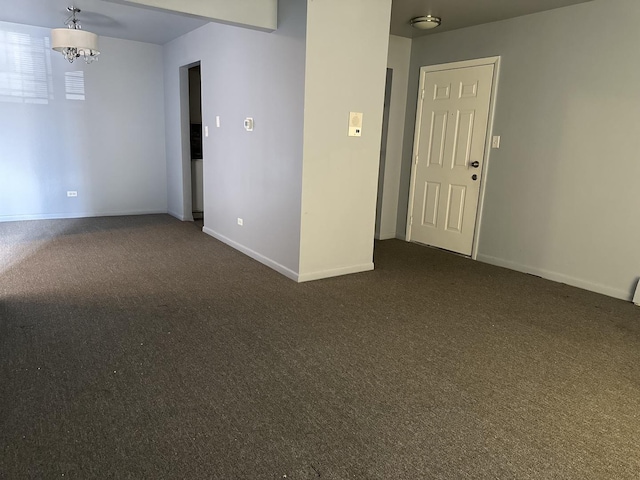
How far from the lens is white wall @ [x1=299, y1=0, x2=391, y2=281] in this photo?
370 cm

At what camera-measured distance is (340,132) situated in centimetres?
396

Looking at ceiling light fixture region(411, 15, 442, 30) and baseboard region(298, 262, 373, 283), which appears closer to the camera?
baseboard region(298, 262, 373, 283)

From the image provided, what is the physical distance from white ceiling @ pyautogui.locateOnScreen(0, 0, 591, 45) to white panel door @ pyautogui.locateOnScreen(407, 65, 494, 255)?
55cm

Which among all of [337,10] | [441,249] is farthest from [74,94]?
[441,249]

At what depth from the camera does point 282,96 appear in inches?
155

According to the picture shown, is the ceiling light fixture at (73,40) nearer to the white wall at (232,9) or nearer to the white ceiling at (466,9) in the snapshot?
the white wall at (232,9)

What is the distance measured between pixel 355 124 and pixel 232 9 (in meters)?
1.41

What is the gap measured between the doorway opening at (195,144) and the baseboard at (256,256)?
131 cm

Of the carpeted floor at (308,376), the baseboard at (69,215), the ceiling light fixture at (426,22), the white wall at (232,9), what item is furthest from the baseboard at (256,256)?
the ceiling light fixture at (426,22)

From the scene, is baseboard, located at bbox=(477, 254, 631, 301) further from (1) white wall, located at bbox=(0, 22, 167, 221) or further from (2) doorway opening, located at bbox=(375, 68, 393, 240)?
(1) white wall, located at bbox=(0, 22, 167, 221)

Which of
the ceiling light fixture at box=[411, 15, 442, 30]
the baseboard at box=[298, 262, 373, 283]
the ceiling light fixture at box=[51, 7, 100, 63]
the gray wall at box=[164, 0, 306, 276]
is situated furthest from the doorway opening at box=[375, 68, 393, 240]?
the ceiling light fixture at box=[51, 7, 100, 63]

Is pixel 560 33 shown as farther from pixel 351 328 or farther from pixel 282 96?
pixel 351 328

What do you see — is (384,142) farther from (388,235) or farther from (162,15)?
(162,15)

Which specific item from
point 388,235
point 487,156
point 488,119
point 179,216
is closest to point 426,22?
point 488,119
